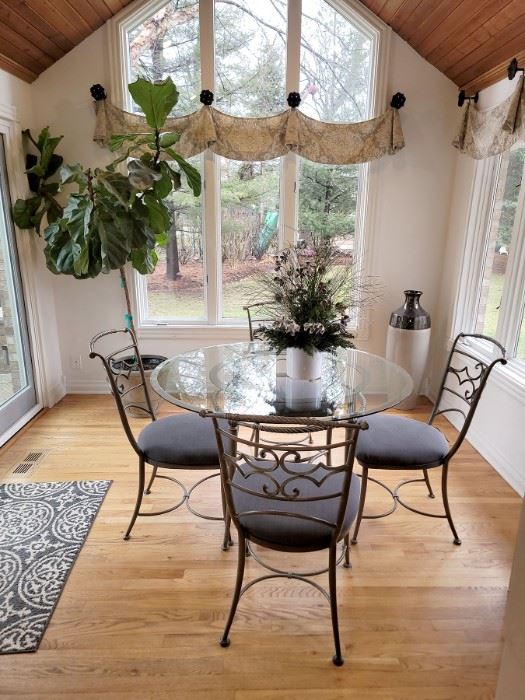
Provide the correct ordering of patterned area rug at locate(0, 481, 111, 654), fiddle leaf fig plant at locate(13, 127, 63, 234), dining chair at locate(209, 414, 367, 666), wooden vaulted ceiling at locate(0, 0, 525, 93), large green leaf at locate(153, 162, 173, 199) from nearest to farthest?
dining chair at locate(209, 414, 367, 666) < patterned area rug at locate(0, 481, 111, 654) < wooden vaulted ceiling at locate(0, 0, 525, 93) < large green leaf at locate(153, 162, 173, 199) < fiddle leaf fig plant at locate(13, 127, 63, 234)

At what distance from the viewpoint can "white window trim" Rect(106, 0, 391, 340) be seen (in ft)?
11.2

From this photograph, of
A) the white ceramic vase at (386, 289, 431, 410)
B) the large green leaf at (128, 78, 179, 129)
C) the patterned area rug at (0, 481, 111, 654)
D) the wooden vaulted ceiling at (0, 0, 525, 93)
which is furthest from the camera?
the white ceramic vase at (386, 289, 431, 410)

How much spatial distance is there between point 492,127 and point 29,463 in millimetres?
3590

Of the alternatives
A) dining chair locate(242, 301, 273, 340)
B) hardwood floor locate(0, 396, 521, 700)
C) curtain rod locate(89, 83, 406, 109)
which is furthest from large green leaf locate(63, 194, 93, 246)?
hardwood floor locate(0, 396, 521, 700)

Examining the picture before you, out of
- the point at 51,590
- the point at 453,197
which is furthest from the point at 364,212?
the point at 51,590

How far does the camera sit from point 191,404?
6.50ft

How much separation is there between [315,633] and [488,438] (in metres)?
1.89

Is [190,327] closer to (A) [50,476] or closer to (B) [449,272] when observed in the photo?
(A) [50,476]

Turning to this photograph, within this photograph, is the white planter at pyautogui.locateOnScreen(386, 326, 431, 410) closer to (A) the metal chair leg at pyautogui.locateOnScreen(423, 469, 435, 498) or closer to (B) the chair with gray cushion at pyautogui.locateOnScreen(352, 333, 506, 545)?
(A) the metal chair leg at pyautogui.locateOnScreen(423, 469, 435, 498)

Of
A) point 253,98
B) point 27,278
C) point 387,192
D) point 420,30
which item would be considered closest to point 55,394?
point 27,278

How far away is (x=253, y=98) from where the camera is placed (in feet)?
11.8

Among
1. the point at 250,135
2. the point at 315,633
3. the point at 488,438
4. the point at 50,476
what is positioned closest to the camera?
the point at 315,633

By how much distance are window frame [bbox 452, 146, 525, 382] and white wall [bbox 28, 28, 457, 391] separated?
38cm

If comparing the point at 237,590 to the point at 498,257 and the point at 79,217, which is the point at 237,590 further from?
the point at 498,257
